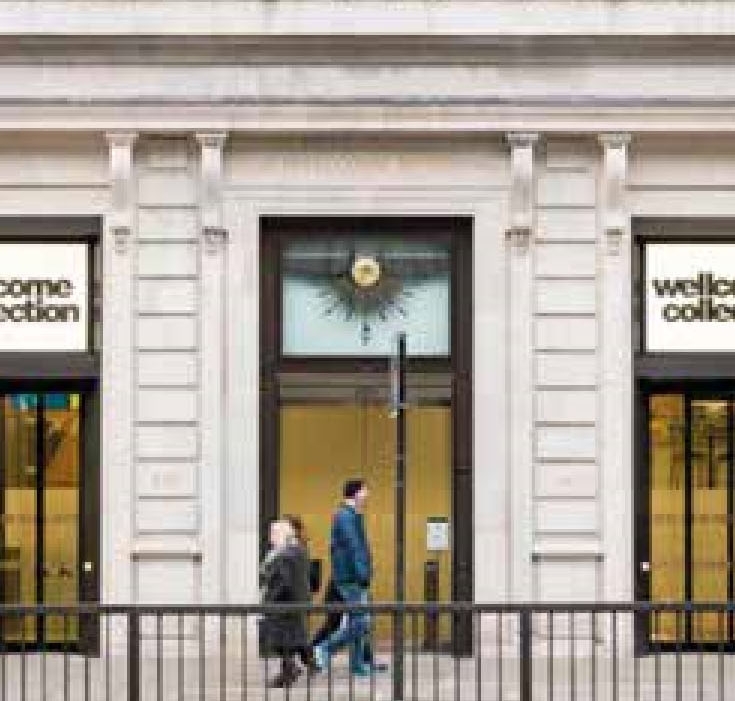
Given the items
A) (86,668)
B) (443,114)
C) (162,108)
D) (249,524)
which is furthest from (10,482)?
(86,668)

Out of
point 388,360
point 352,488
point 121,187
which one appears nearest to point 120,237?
point 121,187

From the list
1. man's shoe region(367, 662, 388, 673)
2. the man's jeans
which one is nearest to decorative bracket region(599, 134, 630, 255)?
the man's jeans

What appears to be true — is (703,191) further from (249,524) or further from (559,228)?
(249,524)

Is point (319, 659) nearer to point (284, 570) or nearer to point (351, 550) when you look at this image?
point (284, 570)

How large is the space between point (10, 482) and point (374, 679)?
7212 millimetres

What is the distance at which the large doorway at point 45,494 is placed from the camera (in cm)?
2075

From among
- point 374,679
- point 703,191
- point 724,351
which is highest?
point 703,191

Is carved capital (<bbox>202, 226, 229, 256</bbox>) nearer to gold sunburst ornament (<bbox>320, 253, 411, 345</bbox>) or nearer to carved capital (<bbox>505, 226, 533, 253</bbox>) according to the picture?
gold sunburst ornament (<bbox>320, 253, 411, 345</bbox>)

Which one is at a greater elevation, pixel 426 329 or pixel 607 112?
pixel 607 112

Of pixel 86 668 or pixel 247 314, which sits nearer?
pixel 86 668

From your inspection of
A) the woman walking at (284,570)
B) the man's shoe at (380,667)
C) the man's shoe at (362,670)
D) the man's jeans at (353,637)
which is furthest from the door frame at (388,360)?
the man's shoe at (380,667)

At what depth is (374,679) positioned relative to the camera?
47.9ft

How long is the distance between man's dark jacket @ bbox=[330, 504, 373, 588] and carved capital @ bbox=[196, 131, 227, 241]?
310cm

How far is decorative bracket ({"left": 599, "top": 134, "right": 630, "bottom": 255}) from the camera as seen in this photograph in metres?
20.3
